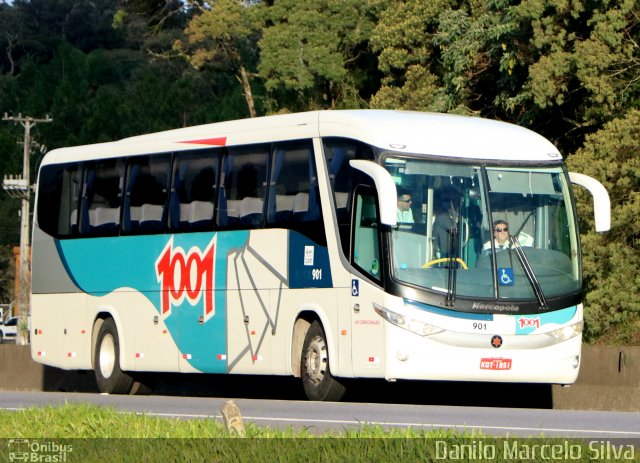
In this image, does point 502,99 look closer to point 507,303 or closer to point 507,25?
point 507,25

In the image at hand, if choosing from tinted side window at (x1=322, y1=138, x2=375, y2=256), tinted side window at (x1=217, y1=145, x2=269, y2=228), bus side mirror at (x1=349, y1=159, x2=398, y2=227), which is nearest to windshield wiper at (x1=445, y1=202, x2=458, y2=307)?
bus side mirror at (x1=349, y1=159, x2=398, y2=227)

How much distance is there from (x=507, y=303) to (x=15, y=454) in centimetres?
770

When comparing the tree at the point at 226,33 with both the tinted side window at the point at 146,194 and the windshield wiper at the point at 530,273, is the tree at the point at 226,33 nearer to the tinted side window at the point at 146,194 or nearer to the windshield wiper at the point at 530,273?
the tinted side window at the point at 146,194

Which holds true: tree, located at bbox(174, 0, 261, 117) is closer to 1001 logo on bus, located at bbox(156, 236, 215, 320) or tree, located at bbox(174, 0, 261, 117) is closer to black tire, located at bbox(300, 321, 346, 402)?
1001 logo on bus, located at bbox(156, 236, 215, 320)

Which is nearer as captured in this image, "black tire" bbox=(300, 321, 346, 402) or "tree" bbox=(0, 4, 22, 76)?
"black tire" bbox=(300, 321, 346, 402)

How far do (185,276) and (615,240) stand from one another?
31.9 ft

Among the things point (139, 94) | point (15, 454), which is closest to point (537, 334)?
point (15, 454)

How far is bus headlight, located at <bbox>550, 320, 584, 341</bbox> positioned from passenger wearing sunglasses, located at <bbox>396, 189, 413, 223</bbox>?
214 cm

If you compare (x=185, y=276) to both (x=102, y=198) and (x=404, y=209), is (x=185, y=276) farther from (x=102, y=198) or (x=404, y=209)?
(x=404, y=209)

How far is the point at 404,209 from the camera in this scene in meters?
17.4

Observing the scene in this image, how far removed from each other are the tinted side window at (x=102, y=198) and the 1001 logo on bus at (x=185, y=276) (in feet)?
4.75

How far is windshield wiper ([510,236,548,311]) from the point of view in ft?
57.7

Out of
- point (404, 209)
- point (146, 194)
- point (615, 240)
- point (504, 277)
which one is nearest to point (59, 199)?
point (146, 194)

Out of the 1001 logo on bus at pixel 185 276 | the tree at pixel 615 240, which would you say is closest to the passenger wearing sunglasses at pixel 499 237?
the 1001 logo on bus at pixel 185 276
